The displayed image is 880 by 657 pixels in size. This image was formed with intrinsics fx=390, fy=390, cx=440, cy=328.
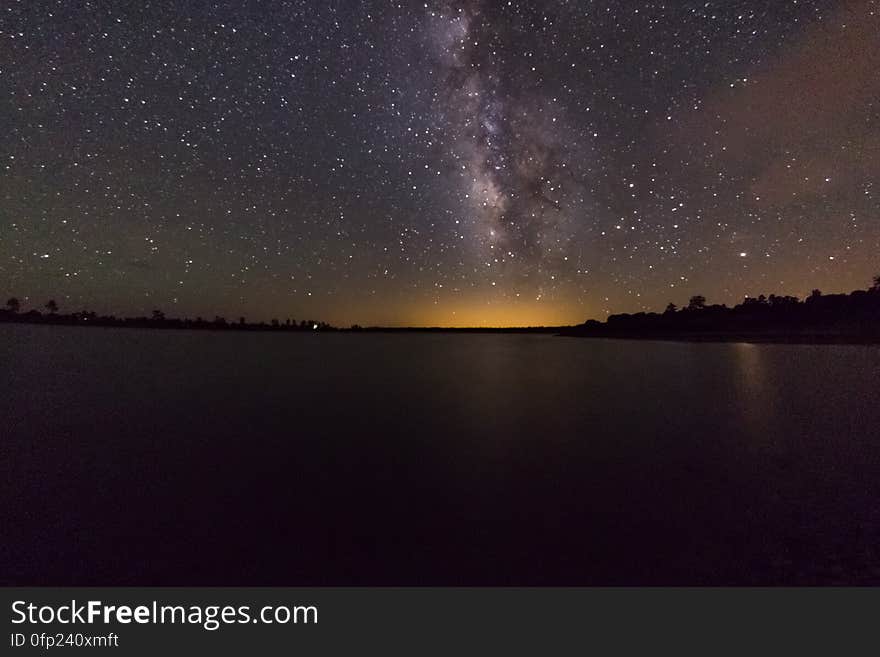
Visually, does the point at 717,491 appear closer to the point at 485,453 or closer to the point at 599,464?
the point at 599,464

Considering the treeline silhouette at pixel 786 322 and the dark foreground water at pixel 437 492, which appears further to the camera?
the treeline silhouette at pixel 786 322

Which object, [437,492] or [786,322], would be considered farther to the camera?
[786,322]

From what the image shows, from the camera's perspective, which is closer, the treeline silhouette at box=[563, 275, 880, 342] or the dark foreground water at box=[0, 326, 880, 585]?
the dark foreground water at box=[0, 326, 880, 585]

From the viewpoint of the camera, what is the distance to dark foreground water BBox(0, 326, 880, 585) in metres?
5.89

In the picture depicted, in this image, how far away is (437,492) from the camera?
9195 mm

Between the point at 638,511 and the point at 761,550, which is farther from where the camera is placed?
the point at 638,511

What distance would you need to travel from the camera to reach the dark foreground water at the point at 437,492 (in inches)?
232
